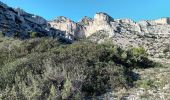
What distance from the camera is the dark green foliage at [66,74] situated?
1209 centimetres

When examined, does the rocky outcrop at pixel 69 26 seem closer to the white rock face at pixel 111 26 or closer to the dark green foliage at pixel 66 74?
the white rock face at pixel 111 26

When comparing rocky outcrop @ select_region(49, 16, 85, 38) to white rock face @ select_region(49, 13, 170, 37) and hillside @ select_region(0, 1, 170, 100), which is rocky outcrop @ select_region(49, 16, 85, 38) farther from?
hillside @ select_region(0, 1, 170, 100)

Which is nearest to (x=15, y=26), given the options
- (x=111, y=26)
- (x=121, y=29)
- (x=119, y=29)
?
(x=119, y=29)

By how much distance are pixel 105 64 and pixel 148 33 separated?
132794mm

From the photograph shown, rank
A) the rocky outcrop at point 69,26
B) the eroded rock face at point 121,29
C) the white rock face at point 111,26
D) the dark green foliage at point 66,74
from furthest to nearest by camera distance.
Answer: the rocky outcrop at point 69,26
the white rock face at point 111,26
the eroded rock face at point 121,29
the dark green foliage at point 66,74

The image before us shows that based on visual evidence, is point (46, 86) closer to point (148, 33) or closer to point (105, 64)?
point (105, 64)

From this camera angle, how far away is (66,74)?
44.3 feet

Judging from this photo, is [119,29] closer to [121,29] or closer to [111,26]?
[121,29]

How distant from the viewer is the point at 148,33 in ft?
481

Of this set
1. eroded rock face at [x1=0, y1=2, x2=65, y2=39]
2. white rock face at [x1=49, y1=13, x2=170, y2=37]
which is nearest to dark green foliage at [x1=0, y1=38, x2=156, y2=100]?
eroded rock face at [x1=0, y1=2, x2=65, y2=39]

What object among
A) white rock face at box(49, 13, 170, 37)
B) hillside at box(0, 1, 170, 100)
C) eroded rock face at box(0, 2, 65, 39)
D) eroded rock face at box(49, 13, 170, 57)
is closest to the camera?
hillside at box(0, 1, 170, 100)

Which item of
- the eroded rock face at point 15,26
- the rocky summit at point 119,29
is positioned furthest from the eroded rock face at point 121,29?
the eroded rock face at point 15,26

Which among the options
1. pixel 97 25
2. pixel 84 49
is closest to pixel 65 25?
pixel 97 25

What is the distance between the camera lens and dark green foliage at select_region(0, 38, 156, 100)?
12086 millimetres
